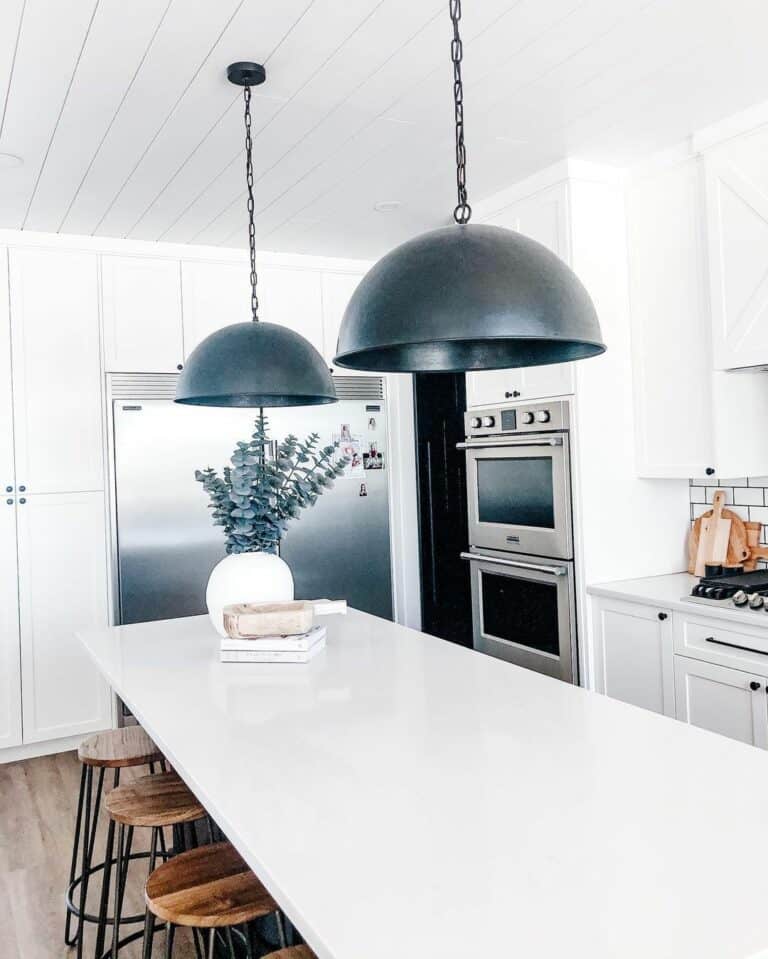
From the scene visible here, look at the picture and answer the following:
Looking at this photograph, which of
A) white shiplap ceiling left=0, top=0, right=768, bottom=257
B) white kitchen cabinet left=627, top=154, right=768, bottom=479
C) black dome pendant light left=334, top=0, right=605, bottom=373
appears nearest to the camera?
black dome pendant light left=334, top=0, right=605, bottom=373

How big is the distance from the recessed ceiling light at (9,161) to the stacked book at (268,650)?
189cm

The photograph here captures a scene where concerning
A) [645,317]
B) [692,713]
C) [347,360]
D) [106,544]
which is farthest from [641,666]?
[106,544]

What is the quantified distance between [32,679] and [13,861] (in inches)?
43.1

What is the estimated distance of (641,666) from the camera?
3.03 m

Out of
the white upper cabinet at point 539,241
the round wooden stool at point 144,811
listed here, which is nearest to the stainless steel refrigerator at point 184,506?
the white upper cabinet at point 539,241

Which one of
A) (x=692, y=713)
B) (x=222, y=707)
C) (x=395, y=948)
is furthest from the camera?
(x=692, y=713)

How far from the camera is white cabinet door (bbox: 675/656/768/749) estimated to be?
255cm

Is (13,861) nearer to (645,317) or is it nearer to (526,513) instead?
(526,513)

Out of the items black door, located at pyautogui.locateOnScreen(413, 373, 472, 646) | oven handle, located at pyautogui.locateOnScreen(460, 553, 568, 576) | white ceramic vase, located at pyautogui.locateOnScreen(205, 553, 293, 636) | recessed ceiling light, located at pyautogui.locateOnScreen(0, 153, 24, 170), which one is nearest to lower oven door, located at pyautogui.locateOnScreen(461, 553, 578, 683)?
oven handle, located at pyautogui.locateOnScreen(460, 553, 568, 576)

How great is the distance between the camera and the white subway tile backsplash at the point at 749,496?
10.5ft

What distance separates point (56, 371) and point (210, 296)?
0.83 m

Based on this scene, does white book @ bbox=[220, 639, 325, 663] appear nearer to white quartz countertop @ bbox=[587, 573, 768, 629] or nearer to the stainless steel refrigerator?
white quartz countertop @ bbox=[587, 573, 768, 629]

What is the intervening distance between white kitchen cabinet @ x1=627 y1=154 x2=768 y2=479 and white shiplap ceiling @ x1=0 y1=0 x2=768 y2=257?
8.5 inches

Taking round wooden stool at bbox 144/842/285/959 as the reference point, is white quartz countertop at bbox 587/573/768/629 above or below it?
→ above
